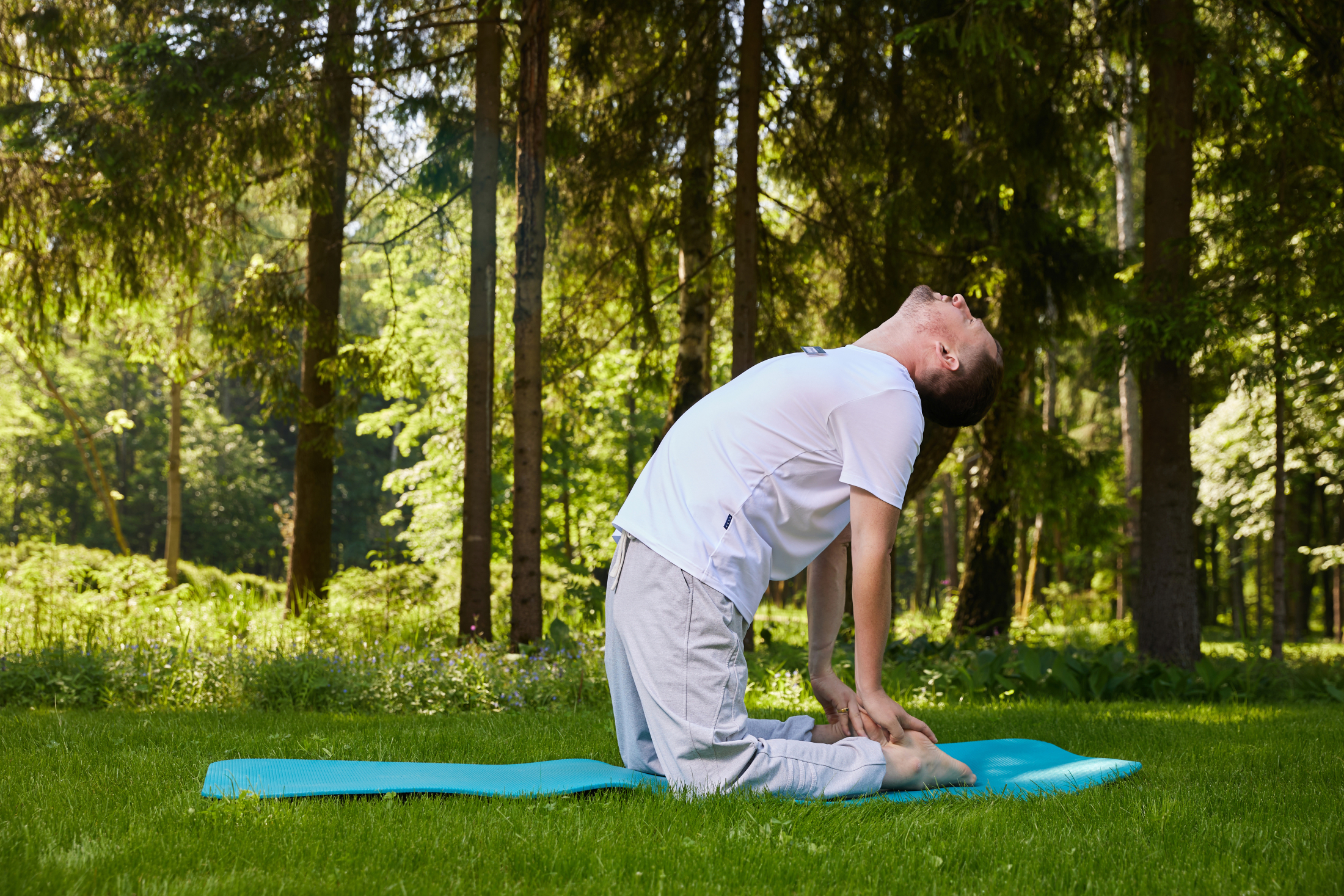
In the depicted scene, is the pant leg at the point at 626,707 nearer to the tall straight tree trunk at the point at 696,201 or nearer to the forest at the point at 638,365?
the forest at the point at 638,365

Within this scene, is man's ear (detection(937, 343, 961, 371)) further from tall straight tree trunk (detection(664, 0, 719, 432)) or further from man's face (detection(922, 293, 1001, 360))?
tall straight tree trunk (detection(664, 0, 719, 432))

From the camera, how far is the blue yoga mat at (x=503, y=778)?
2.96 m

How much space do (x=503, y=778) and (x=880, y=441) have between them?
171cm

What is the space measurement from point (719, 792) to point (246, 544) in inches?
1514

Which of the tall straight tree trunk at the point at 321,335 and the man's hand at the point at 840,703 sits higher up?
the tall straight tree trunk at the point at 321,335

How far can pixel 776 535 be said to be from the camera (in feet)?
10.2

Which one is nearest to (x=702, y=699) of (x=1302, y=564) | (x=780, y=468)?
(x=780, y=468)

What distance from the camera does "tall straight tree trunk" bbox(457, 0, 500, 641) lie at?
831 cm

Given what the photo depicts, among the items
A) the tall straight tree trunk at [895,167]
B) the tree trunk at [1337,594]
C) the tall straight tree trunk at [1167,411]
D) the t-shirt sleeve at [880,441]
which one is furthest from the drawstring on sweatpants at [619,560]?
the tree trunk at [1337,594]

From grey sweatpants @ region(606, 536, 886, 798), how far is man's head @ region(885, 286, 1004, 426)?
1014 mm

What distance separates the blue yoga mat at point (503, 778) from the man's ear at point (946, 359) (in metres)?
1.43

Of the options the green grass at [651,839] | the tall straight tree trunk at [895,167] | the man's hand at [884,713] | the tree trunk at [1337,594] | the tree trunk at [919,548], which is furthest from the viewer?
the tree trunk at [919,548]

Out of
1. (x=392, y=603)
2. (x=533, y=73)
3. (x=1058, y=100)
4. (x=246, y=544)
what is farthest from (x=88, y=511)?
(x=1058, y=100)

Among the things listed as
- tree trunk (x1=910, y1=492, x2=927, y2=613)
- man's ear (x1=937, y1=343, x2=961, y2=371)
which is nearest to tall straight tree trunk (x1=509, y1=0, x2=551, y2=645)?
man's ear (x1=937, y1=343, x2=961, y2=371)
